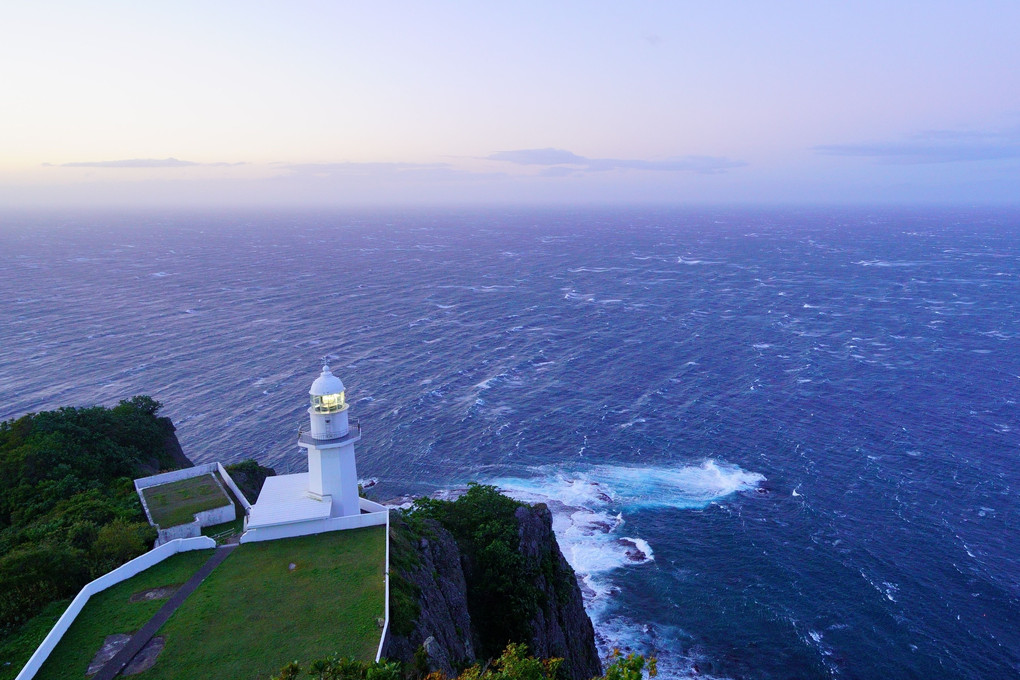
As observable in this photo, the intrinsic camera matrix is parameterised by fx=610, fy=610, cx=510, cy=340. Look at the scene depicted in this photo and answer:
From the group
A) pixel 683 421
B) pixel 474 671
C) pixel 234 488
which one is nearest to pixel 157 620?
pixel 234 488

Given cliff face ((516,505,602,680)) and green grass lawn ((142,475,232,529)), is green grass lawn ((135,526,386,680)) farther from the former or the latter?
cliff face ((516,505,602,680))

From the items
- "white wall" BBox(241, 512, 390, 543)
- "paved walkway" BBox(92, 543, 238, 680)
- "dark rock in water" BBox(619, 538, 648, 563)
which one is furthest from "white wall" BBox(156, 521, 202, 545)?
"dark rock in water" BBox(619, 538, 648, 563)

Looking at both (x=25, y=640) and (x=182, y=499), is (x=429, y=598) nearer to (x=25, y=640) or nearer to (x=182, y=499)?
(x=25, y=640)

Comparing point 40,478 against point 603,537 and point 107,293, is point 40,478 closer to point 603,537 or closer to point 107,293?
point 603,537

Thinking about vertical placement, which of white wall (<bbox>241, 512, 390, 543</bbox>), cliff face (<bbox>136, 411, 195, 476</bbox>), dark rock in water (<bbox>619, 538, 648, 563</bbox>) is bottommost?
dark rock in water (<bbox>619, 538, 648, 563</bbox>)

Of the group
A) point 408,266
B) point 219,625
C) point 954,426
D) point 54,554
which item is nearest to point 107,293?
point 408,266
